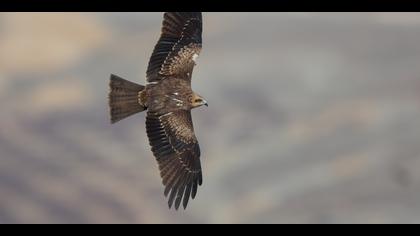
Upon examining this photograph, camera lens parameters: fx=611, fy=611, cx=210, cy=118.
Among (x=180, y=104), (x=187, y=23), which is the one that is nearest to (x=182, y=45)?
(x=187, y=23)

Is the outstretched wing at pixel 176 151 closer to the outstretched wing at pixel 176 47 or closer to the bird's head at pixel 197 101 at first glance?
the bird's head at pixel 197 101

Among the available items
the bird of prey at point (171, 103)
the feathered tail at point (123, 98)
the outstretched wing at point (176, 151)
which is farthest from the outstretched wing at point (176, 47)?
the outstretched wing at point (176, 151)

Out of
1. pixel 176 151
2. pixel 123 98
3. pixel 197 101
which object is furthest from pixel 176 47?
pixel 176 151

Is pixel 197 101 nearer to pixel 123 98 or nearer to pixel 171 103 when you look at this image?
pixel 171 103

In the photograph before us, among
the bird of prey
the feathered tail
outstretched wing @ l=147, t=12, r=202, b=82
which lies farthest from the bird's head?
the feathered tail

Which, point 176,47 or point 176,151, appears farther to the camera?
point 176,47

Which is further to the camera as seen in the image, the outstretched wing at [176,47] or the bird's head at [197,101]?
the outstretched wing at [176,47]

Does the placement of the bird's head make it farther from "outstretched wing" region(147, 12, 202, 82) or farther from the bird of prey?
"outstretched wing" region(147, 12, 202, 82)

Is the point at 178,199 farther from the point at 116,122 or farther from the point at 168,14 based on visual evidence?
the point at 168,14

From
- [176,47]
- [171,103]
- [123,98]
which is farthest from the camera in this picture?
[176,47]
